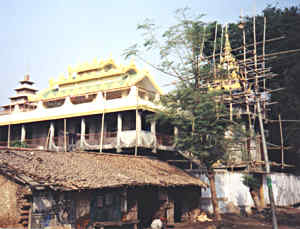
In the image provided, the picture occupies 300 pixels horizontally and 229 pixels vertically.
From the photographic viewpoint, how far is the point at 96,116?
90.4ft

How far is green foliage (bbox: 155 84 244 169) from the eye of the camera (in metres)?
18.8

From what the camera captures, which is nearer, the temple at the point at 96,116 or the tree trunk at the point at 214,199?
the tree trunk at the point at 214,199

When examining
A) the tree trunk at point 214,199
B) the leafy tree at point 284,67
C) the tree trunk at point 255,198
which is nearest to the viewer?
the tree trunk at point 214,199

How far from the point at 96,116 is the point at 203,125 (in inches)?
441

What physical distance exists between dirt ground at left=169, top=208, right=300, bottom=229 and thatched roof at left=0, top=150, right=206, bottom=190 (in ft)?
7.94

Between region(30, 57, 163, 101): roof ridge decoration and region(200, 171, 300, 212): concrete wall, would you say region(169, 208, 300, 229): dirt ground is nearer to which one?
region(200, 171, 300, 212): concrete wall

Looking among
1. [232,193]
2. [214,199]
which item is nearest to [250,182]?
[232,193]

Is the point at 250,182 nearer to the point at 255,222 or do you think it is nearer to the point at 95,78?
the point at 255,222

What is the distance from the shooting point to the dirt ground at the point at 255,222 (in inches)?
711

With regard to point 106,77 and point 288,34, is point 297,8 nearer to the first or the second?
point 288,34

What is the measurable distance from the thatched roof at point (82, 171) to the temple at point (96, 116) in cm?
359

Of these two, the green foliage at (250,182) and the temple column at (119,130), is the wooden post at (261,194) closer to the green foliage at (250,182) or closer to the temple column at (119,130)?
the green foliage at (250,182)

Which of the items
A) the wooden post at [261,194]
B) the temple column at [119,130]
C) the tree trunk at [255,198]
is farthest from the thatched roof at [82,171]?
the wooden post at [261,194]

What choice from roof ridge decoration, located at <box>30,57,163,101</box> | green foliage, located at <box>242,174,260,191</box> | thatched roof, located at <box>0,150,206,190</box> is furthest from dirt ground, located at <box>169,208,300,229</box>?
roof ridge decoration, located at <box>30,57,163,101</box>
